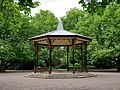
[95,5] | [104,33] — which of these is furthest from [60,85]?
[104,33]

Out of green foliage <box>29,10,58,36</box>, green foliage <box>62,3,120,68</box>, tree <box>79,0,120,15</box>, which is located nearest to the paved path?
tree <box>79,0,120,15</box>

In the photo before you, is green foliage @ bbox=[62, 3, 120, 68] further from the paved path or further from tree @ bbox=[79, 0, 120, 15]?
tree @ bbox=[79, 0, 120, 15]

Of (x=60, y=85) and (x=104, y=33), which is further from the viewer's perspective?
(x=104, y=33)

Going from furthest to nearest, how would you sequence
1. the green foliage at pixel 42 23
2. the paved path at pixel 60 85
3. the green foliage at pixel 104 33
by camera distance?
the green foliage at pixel 42 23 < the green foliage at pixel 104 33 < the paved path at pixel 60 85

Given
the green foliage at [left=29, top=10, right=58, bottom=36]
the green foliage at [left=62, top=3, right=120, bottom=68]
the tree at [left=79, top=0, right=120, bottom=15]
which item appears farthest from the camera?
the green foliage at [left=29, top=10, right=58, bottom=36]

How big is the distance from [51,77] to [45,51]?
17178mm

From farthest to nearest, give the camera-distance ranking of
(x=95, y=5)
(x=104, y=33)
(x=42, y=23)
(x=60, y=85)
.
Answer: (x=42, y=23), (x=104, y=33), (x=60, y=85), (x=95, y=5)

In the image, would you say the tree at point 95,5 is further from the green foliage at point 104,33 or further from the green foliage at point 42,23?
the green foliage at point 42,23

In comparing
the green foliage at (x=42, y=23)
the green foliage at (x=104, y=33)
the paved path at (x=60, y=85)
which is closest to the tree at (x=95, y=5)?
the paved path at (x=60, y=85)

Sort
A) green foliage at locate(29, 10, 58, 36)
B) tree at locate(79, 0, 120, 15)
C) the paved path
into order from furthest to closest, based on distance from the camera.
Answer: green foliage at locate(29, 10, 58, 36)
the paved path
tree at locate(79, 0, 120, 15)

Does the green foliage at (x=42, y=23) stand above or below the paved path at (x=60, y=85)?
above

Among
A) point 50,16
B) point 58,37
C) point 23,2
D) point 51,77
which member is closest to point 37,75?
point 51,77

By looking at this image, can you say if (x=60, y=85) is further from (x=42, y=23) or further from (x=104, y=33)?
(x=42, y=23)

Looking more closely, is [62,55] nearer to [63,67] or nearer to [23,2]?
[63,67]
